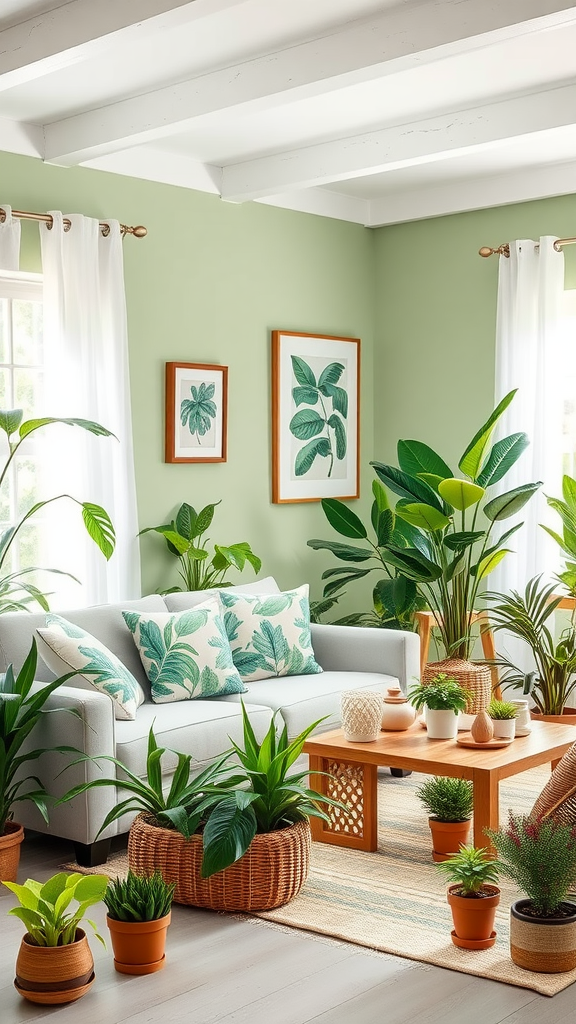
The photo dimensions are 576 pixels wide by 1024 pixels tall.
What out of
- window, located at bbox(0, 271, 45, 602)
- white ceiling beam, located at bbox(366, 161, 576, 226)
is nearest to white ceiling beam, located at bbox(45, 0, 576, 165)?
window, located at bbox(0, 271, 45, 602)

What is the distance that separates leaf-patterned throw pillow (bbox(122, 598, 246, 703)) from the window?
79cm

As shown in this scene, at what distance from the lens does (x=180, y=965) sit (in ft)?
10.3

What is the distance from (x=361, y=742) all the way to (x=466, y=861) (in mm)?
988

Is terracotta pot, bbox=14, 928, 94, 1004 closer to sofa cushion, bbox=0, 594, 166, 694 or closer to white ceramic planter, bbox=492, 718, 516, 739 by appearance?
sofa cushion, bbox=0, 594, 166, 694

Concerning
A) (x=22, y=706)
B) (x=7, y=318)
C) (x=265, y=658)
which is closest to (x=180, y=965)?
(x=22, y=706)

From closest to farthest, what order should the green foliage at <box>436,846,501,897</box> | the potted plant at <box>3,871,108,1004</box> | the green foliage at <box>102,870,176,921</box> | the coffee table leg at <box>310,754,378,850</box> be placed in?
the potted plant at <box>3,871,108,1004</box> → the green foliage at <box>102,870,176,921</box> → the green foliage at <box>436,846,501,897</box> → the coffee table leg at <box>310,754,378,850</box>

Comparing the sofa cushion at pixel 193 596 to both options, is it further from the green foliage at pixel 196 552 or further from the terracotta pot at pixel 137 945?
the terracotta pot at pixel 137 945

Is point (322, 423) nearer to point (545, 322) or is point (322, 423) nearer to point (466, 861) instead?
point (545, 322)

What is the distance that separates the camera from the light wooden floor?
2.84 m

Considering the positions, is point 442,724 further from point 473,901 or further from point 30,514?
point 30,514

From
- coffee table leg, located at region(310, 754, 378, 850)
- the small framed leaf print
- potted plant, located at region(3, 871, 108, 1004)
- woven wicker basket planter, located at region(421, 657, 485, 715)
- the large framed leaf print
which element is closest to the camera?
potted plant, located at region(3, 871, 108, 1004)

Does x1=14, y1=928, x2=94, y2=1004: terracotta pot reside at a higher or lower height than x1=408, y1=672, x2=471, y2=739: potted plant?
lower

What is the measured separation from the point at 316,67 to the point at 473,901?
2742 mm

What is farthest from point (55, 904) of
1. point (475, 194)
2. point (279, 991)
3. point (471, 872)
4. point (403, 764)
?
point (475, 194)
